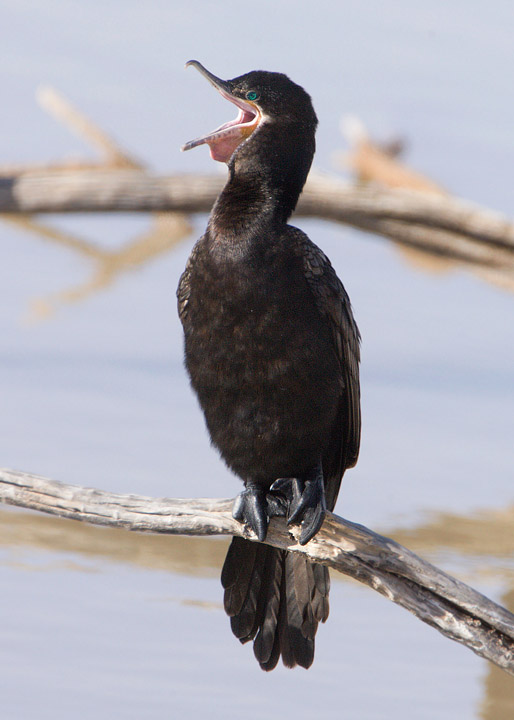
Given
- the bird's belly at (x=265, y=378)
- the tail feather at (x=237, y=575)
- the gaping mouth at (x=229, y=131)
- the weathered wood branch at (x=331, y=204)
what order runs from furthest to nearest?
1. the weathered wood branch at (x=331, y=204)
2. the tail feather at (x=237, y=575)
3. the gaping mouth at (x=229, y=131)
4. the bird's belly at (x=265, y=378)

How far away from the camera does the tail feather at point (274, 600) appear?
2.77 m

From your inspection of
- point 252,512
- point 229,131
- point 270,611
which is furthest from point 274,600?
point 229,131

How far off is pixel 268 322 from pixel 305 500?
0.45 m

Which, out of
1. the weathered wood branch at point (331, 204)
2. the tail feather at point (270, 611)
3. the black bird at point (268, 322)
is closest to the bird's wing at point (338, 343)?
the black bird at point (268, 322)

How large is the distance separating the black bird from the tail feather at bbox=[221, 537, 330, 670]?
20 centimetres

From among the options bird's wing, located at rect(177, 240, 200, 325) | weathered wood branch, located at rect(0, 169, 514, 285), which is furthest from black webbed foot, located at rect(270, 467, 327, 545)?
weathered wood branch, located at rect(0, 169, 514, 285)

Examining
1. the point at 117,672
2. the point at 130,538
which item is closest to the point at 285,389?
the point at 117,672

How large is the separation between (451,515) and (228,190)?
2.36 m

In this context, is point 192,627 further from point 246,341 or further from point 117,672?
point 246,341

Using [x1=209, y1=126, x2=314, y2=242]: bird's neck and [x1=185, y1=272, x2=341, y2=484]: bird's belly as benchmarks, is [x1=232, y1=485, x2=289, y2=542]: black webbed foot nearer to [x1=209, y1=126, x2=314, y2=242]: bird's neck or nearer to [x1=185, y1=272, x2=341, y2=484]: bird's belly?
[x1=185, y1=272, x2=341, y2=484]: bird's belly

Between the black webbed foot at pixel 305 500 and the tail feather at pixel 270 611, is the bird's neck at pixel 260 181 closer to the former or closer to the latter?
the black webbed foot at pixel 305 500

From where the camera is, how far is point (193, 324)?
254 cm

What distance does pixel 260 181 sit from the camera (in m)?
2.55

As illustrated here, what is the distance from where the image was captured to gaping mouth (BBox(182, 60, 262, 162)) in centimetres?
257
